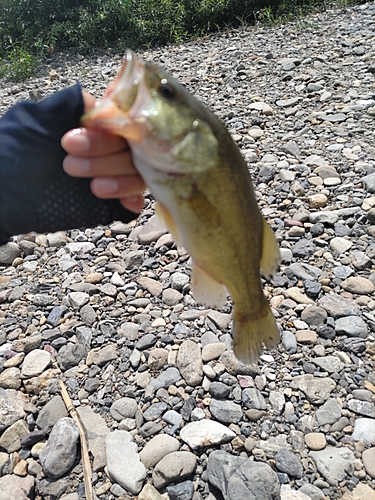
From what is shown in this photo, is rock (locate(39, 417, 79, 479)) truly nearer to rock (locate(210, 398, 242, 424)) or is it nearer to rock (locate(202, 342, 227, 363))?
rock (locate(210, 398, 242, 424))

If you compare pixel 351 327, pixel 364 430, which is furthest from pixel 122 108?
pixel 351 327

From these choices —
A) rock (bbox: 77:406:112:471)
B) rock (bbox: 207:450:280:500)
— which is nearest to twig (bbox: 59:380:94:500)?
rock (bbox: 77:406:112:471)

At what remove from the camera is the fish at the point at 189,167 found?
152 cm

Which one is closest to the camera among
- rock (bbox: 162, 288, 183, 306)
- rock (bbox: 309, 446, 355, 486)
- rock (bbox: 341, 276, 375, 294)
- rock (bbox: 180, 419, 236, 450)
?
rock (bbox: 309, 446, 355, 486)

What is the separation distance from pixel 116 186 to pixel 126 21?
44.7 ft

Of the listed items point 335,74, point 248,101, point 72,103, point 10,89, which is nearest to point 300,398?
point 72,103

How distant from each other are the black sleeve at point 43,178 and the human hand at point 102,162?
0.72 feet

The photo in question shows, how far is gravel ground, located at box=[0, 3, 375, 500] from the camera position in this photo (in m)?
2.84

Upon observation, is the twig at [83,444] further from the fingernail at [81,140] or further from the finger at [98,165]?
the fingernail at [81,140]

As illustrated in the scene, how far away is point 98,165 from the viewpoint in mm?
1715

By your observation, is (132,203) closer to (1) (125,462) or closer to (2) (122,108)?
(2) (122,108)

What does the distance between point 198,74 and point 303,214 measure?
5.90 metres

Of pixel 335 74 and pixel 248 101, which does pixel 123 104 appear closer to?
pixel 248 101

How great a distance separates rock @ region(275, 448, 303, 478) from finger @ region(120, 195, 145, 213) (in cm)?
185
